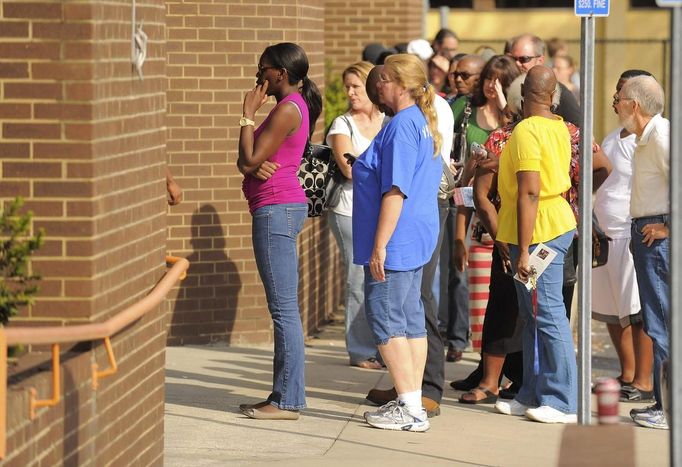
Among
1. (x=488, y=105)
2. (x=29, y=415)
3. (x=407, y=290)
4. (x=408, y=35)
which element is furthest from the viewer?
(x=408, y=35)

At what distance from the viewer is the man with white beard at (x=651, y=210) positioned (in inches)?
302

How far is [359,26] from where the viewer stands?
1612 cm

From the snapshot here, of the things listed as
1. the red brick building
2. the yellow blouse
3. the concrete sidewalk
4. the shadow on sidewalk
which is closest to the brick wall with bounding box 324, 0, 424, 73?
the shadow on sidewalk

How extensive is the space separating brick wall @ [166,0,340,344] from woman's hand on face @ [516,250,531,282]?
2814 mm

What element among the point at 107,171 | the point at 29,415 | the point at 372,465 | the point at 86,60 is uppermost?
the point at 86,60

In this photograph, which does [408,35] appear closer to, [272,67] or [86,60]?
[272,67]

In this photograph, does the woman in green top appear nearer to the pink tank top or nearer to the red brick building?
the pink tank top

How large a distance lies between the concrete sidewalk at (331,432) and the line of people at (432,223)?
14 centimetres

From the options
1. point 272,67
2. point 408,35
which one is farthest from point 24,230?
point 408,35

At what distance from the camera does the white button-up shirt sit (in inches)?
302

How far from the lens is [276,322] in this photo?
761 centimetres

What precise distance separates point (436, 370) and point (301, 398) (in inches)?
33.1

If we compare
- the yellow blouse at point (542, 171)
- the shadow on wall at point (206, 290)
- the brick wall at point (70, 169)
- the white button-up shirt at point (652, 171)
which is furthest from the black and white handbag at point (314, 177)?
the brick wall at point (70, 169)

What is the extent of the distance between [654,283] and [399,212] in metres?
1.50
